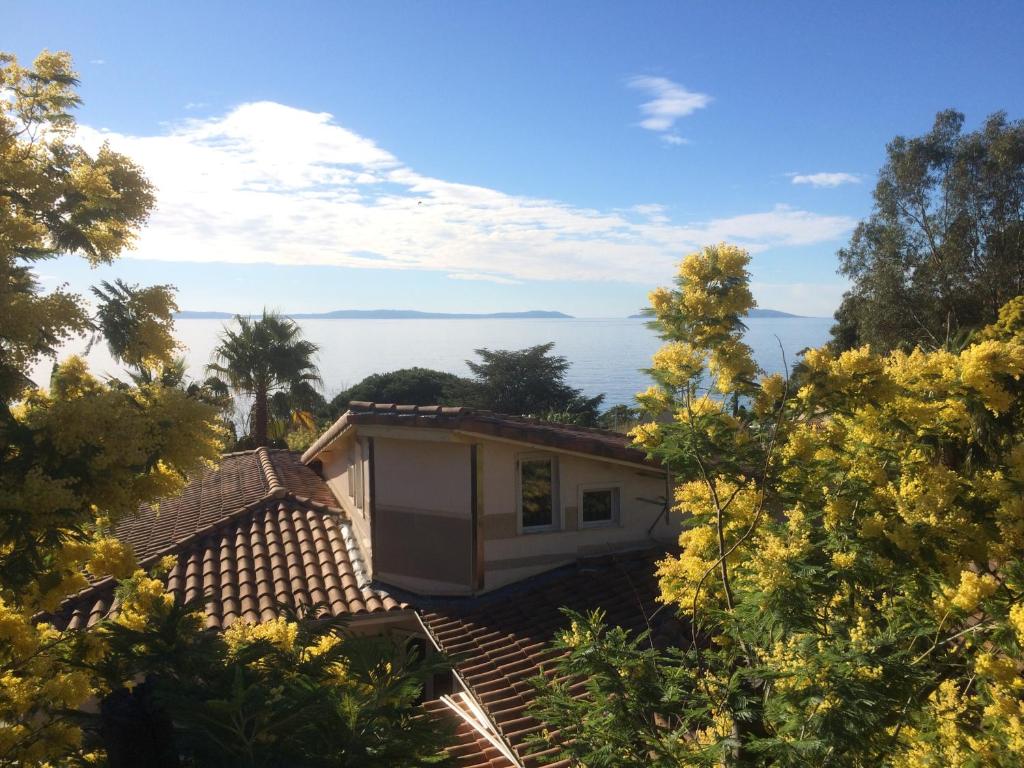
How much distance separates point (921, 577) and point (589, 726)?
2388 millimetres

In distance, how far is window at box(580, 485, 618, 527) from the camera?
1114 centimetres

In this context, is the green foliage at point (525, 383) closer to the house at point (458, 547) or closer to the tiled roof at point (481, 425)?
the house at point (458, 547)

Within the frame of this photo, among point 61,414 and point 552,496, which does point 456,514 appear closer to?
point 552,496

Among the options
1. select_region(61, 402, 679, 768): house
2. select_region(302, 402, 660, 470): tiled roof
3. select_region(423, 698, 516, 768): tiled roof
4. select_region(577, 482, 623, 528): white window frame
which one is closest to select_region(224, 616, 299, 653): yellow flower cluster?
select_region(423, 698, 516, 768): tiled roof

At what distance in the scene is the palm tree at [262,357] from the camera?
25.9 metres

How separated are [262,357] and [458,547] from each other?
18.2 meters

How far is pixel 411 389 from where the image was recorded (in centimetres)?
4306

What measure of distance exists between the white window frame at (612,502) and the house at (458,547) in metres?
0.02

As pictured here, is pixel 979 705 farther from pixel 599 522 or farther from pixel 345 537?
pixel 345 537

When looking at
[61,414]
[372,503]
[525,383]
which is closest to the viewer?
[61,414]

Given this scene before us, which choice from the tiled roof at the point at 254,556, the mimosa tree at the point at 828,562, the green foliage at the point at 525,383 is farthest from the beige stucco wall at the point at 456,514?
the green foliage at the point at 525,383

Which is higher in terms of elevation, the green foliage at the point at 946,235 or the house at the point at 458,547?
the green foliage at the point at 946,235

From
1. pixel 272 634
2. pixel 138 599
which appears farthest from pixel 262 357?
pixel 272 634

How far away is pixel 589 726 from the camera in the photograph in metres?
4.66
